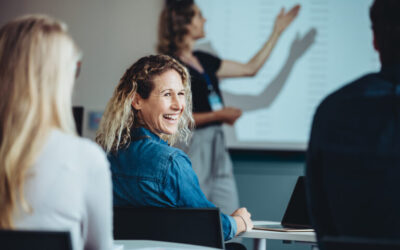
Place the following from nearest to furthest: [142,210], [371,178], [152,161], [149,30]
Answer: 1. [371,178]
2. [142,210]
3. [152,161]
4. [149,30]

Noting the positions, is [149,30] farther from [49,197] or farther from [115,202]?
[49,197]

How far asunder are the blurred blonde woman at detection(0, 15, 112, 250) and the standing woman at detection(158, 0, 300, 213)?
93.7 inches

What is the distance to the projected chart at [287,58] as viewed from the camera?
3701mm

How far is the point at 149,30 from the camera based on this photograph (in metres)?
4.00

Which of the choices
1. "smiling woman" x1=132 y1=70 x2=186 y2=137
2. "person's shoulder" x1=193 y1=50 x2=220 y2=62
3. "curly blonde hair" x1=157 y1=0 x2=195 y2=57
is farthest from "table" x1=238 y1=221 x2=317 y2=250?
"person's shoulder" x1=193 y1=50 x2=220 y2=62

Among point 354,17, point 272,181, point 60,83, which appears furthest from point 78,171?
point 354,17

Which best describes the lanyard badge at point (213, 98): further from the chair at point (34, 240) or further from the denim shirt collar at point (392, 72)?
the chair at point (34, 240)

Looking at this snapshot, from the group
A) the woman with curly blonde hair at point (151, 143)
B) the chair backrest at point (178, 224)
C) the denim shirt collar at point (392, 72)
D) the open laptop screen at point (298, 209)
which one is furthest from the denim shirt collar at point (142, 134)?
the denim shirt collar at point (392, 72)

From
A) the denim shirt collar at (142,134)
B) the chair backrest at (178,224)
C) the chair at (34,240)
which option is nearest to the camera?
the chair at (34,240)

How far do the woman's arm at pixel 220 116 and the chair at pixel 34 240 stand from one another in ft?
8.28

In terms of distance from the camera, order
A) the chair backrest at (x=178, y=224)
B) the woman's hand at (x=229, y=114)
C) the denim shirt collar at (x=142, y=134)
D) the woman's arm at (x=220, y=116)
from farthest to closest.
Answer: the woman's hand at (x=229, y=114) < the woman's arm at (x=220, y=116) < the denim shirt collar at (x=142, y=134) < the chair backrest at (x=178, y=224)

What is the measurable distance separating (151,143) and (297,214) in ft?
1.93

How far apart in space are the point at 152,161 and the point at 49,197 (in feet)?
2.17

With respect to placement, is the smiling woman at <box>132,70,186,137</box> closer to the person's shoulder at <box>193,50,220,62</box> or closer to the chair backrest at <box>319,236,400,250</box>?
the chair backrest at <box>319,236,400,250</box>
